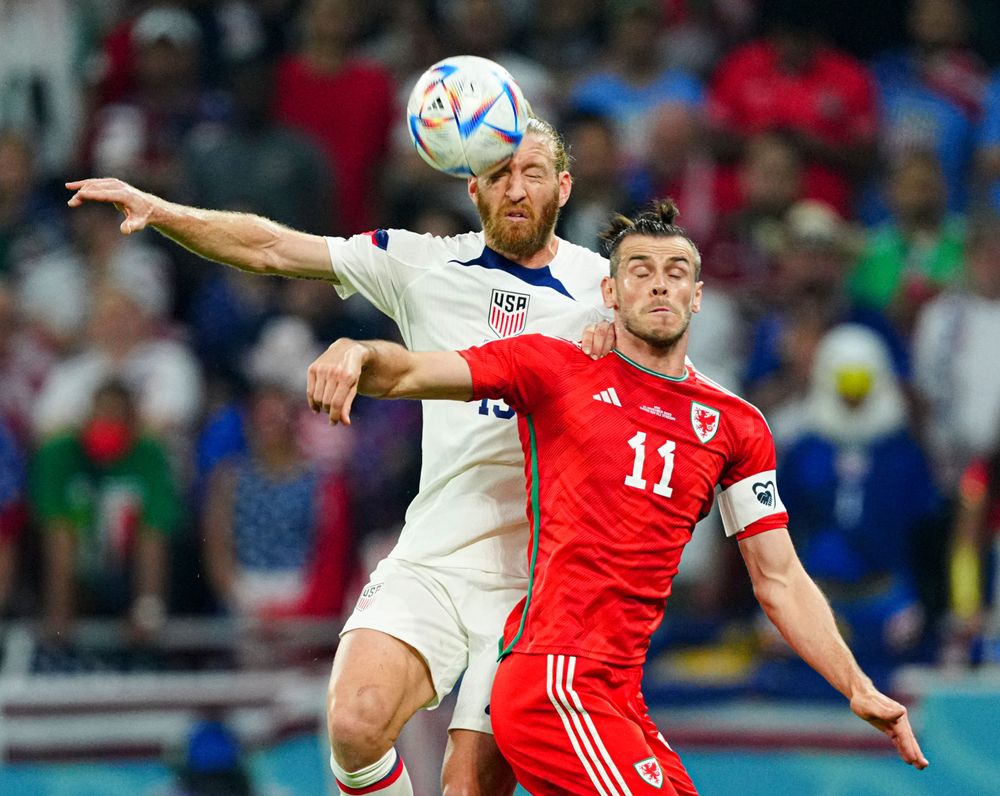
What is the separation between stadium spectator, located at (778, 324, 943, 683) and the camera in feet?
29.5

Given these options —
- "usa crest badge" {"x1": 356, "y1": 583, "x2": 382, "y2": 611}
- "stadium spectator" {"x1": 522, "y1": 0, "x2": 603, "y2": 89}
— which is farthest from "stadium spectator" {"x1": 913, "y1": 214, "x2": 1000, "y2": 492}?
"usa crest badge" {"x1": 356, "y1": 583, "x2": 382, "y2": 611}

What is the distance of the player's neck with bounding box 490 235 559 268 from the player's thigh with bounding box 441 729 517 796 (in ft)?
5.11

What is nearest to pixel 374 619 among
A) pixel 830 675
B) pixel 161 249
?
pixel 830 675

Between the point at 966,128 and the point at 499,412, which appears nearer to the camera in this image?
the point at 499,412

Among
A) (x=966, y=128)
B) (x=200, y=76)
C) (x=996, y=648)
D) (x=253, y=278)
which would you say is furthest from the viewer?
(x=200, y=76)

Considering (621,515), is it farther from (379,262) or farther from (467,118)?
(467,118)

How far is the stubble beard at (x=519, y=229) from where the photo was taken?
582 cm

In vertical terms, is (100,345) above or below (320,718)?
above

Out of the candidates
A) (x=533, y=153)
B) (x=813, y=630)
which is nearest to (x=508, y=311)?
(x=533, y=153)

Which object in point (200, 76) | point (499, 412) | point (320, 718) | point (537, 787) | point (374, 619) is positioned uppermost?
point (200, 76)

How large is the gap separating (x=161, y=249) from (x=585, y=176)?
2.70m

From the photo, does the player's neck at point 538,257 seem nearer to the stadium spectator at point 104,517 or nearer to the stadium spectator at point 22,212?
the stadium spectator at point 104,517

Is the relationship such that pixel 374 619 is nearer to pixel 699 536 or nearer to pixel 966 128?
pixel 699 536

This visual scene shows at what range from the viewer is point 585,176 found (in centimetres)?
1029
